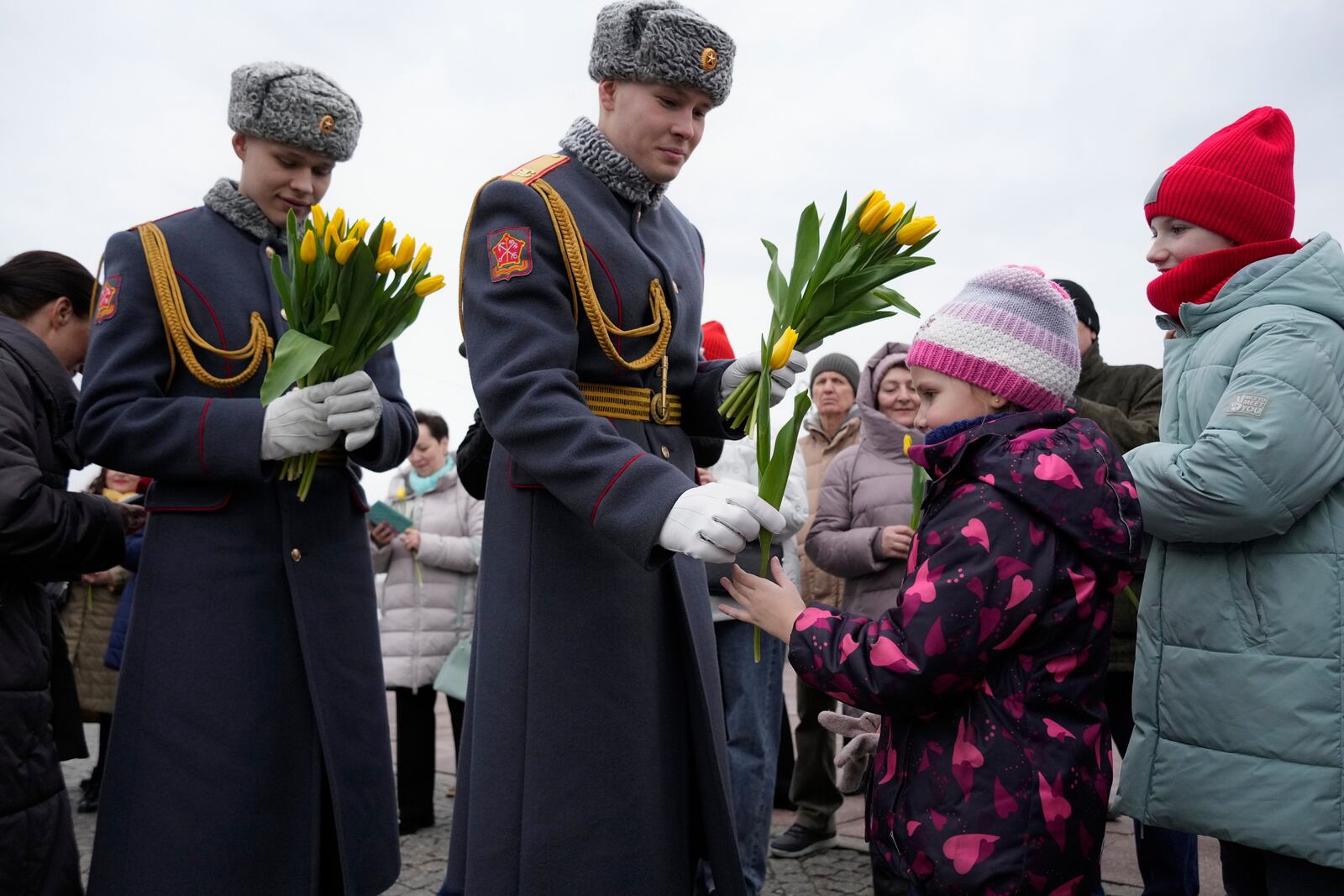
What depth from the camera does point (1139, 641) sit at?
8.73 feet

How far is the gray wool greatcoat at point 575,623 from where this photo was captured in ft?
6.36

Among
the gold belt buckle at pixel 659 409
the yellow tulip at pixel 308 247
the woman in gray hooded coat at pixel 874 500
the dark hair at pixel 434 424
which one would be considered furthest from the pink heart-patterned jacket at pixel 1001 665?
the dark hair at pixel 434 424

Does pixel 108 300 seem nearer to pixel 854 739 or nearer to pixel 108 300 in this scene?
pixel 108 300

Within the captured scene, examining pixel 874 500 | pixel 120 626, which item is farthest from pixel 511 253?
pixel 120 626

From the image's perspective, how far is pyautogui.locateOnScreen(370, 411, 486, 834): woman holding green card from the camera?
209 inches

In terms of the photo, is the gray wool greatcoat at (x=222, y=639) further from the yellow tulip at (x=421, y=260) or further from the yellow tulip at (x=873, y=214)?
the yellow tulip at (x=873, y=214)

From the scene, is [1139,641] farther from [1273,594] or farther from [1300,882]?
[1300,882]

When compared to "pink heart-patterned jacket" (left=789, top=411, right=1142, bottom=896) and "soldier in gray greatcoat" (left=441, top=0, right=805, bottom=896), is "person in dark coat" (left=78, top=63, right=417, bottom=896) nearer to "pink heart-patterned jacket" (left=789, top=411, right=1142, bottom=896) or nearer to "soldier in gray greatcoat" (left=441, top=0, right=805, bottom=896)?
"soldier in gray greatcoat" (left=441, top=0, right=805, bottom=896)

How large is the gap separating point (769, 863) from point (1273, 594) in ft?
8.48

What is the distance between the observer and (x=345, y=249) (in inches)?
97.0

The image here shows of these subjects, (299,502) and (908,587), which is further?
(299,502)

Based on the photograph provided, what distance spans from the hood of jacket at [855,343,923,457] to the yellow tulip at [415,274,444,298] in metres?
2.37

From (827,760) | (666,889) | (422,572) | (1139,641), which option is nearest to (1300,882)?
(1139,641)

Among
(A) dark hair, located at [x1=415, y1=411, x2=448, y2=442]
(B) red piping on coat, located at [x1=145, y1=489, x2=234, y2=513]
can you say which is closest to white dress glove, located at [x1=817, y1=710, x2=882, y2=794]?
(B) red piping on coat, located at [x1=145, y1=489, x2=234, y2=513]
